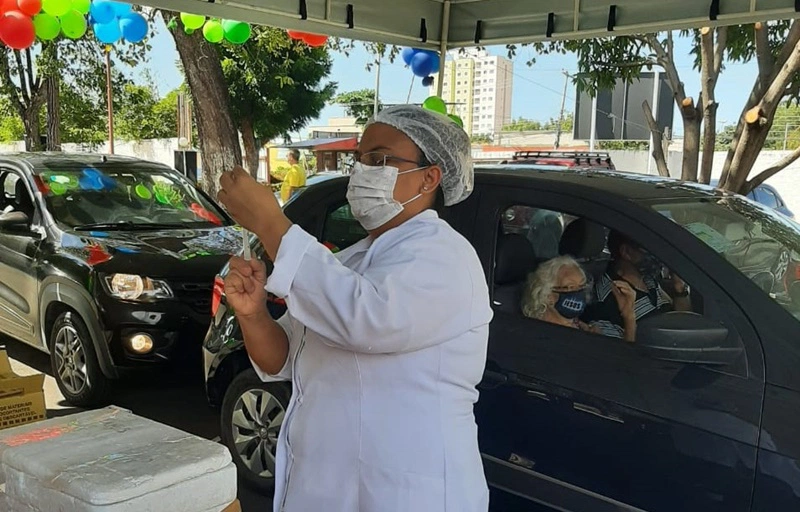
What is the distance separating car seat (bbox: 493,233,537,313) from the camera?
10.3 ft

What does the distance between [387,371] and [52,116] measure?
18169 millimetres

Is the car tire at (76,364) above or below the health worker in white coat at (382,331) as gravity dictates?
below

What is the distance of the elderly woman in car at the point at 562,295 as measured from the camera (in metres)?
2.91

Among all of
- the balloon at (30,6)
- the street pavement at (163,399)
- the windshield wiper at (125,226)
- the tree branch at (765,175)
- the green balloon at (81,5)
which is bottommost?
the street pavement at (163,399)

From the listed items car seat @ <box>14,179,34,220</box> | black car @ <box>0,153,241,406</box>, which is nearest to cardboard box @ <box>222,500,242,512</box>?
black car @ <box>0,153,241,406</box>

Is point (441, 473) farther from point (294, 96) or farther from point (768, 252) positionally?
point (294, 96)

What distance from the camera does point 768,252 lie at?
292 centimetres

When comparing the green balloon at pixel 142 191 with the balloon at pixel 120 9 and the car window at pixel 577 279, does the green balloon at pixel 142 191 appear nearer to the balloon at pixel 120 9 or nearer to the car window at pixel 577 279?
the balloon at pixel 120 9

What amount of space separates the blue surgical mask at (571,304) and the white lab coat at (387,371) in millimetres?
1354

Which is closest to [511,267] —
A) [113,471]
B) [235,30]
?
[113,471]

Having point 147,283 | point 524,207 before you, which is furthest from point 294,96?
point 524,207

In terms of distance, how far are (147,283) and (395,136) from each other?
3.71 meters

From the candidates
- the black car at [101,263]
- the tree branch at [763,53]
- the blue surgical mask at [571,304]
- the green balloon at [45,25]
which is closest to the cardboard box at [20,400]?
the black car at [101,263]

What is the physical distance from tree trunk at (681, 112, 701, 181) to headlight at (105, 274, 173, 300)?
4334mm
